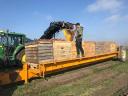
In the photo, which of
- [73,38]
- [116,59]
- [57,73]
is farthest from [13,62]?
[116,59]

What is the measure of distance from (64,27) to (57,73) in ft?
12.4

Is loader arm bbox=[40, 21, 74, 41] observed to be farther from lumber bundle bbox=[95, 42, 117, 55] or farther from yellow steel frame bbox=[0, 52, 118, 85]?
lumber bundle bbox=[95, 42, 117, 55]

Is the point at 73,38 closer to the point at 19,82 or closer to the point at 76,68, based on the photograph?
the point at 76,68

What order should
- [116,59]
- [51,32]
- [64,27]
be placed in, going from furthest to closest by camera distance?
[116,59], [51,32], [64,27]

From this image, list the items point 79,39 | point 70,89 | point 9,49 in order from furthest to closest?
point 9,49 < point 79,39 < point 70,89

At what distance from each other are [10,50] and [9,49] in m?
0.10

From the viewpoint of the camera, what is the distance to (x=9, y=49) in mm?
12734

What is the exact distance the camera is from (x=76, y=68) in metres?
13.0

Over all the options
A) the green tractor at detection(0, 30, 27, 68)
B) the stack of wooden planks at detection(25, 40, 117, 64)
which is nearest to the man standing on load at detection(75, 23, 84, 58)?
the stack of wooden planks at detection(25, 40, 117, 64)

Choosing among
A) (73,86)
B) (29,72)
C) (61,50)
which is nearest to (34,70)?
(29,72)

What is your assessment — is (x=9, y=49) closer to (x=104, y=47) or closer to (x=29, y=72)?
(x=29, y=72)

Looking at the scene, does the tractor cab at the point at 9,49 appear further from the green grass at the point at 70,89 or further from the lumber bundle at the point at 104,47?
the lumber bundle at the point at 104,47

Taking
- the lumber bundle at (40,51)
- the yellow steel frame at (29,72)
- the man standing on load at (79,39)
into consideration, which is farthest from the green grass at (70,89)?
the man standing on load at (79,39)

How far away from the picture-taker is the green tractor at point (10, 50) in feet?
40.8
